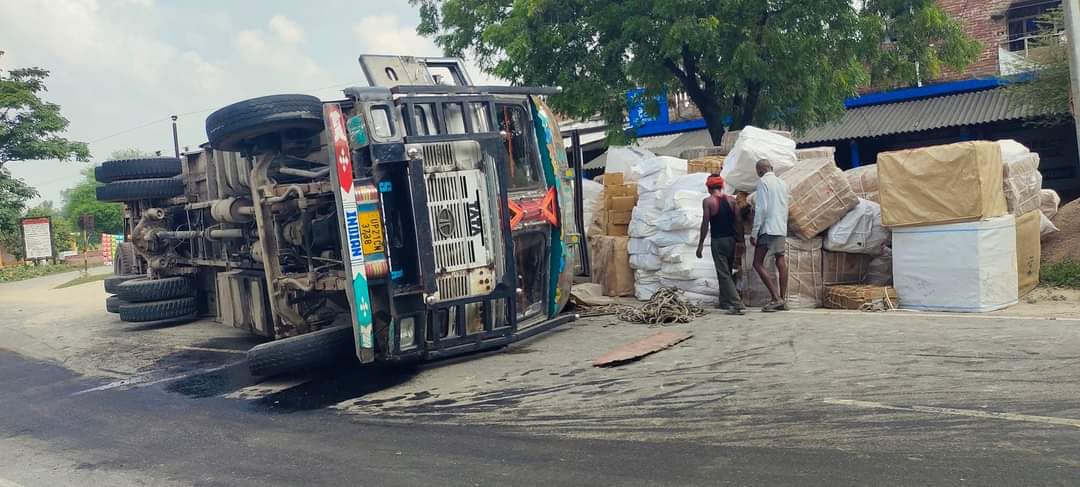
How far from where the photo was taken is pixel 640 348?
7293 millimetres

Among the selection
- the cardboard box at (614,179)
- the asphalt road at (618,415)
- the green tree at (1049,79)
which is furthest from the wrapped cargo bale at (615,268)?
the green tree at (1049,79)

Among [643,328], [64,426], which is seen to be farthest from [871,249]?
[64,426]

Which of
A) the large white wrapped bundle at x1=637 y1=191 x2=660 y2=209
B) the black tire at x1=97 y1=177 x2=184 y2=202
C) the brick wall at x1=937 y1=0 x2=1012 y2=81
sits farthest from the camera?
the brick wall at x1=937 y1=0 x2=1012 y2=81

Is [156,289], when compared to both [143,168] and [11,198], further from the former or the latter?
[11,198]

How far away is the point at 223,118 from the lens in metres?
7.55

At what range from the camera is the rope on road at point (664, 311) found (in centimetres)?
876

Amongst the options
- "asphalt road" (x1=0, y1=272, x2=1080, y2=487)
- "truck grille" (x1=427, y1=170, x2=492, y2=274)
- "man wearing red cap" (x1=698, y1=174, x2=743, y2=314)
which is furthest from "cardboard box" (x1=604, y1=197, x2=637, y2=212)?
"truck grille" (x1=427, y1=170, x2=492, y2=274)

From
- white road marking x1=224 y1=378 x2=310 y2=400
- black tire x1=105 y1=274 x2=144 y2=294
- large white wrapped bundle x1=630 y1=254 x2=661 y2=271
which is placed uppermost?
black tire x1=105 y1=274 x2=144 y2=294

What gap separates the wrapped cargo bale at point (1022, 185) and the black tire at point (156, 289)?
10260 millimetres

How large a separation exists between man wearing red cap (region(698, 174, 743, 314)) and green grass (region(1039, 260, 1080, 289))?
11.5ft

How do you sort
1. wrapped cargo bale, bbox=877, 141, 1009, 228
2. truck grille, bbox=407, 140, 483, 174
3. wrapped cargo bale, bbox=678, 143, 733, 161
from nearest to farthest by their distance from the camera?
truck grille, bbox=407, 140, 483, 174
wrapped cargo bale, bbox=877, 141, 1009, 228
wrapped cargo bale, bbox=678, 143, 733, 161

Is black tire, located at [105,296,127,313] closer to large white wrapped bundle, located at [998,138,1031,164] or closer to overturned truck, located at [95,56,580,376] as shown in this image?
overturned truck, located at [95,56,580,376]

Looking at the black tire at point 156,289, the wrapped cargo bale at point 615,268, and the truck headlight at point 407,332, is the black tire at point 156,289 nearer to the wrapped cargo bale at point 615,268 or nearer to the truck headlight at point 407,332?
the wrapped cargo bale at point 615,268

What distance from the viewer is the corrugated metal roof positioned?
56.9 ft
